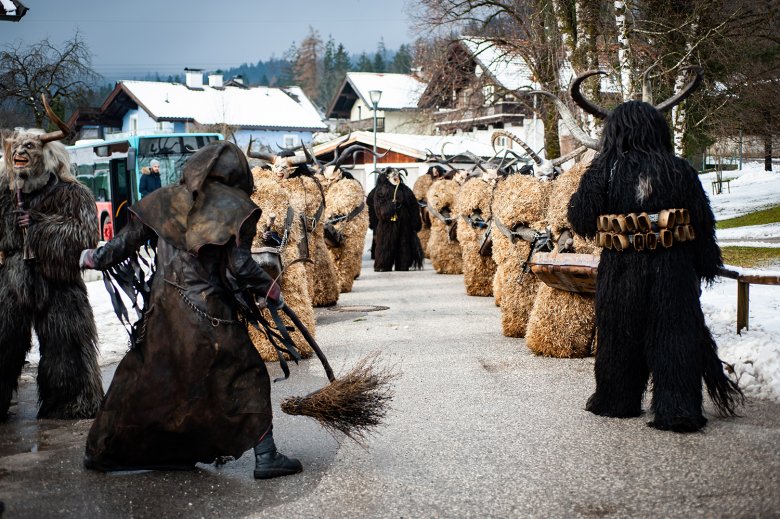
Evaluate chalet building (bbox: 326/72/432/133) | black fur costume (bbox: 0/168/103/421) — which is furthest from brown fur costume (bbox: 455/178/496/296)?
chalet building (bbox: 326/72/432/133)

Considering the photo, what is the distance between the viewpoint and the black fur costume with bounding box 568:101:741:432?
266 inches

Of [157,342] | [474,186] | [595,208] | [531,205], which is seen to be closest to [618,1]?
[474,186]

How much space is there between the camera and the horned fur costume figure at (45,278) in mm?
7574

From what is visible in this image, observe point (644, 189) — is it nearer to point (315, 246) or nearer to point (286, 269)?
point (286, 269)

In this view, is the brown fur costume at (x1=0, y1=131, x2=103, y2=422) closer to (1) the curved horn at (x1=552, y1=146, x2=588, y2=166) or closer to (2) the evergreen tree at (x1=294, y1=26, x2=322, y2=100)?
(1) the curved horn at (x1=552, y1=146, x2=588, y2=166)

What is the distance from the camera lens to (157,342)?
589cm

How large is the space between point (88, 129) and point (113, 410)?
55515mm

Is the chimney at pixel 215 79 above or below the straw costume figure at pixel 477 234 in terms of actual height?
above

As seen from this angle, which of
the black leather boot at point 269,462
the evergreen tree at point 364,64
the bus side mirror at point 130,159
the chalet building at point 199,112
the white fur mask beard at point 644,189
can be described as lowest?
the black leather boot at point 269,462

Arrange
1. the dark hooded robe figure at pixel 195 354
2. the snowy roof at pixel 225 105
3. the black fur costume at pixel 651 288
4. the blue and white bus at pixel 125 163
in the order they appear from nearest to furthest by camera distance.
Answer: the dark hooded robe figure at pixel 195 354
the black fur costume at pixel 651 288
the blue and white bus at pixel 125 163
the snowy roof at pixel 225 105

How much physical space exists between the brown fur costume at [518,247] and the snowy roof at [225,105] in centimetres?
3975

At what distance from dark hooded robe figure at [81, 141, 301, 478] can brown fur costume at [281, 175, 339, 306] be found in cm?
529

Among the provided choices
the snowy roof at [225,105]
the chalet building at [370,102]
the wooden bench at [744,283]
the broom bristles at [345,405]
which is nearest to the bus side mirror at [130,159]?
the wooden bench at [744,283]

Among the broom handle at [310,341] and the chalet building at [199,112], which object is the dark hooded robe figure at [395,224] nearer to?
the broom handle at [310,341]
